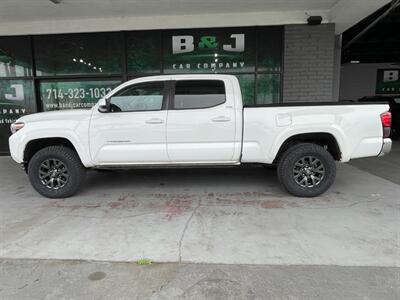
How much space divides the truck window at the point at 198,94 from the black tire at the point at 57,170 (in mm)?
1861

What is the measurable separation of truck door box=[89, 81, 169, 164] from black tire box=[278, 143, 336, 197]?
75.0 inches

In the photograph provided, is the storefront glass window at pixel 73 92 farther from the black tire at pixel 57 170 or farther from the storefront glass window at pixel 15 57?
the black tire at pixel 57 170

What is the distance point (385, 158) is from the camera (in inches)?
347

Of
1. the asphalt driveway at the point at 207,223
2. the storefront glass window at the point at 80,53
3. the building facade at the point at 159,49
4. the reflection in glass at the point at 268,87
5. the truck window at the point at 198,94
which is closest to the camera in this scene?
the asphalt driveway at the point at 207,223

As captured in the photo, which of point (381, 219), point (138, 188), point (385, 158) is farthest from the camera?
point (385, 158)

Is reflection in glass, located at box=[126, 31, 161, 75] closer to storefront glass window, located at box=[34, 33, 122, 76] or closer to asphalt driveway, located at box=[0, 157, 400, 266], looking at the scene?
storefront glass window, located at box=[34, 33, 122, 76]

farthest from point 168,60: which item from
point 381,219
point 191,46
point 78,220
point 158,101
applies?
point 381,219

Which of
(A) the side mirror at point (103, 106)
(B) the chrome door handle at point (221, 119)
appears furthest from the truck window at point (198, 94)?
(A) the side mirror at point (103, 106)

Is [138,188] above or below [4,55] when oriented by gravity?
below

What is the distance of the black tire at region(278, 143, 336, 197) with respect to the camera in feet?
16.9

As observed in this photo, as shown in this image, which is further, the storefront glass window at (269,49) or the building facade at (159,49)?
the storefront glass window at (269,49)

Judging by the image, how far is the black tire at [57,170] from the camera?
532 centimetres

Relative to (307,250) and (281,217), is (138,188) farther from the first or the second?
(307,250)

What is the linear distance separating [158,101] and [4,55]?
22.2ft
